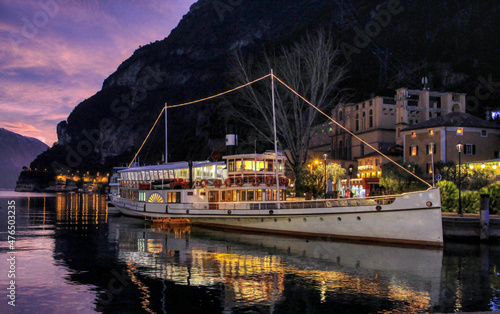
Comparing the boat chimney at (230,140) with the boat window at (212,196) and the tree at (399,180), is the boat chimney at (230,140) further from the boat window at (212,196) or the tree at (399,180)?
the tree at (399,180)

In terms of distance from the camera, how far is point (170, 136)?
160 m

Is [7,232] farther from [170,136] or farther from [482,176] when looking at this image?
[170,136]

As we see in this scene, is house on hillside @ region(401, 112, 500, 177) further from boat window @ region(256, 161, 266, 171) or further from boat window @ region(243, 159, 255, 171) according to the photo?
boat window @ region(243, 159, 255, 171)

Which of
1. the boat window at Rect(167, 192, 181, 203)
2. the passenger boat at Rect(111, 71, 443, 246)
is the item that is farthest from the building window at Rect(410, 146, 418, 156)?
the boat window at Rect(167, 192, 181, 203)

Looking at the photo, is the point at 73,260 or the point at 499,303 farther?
the point at 73,260

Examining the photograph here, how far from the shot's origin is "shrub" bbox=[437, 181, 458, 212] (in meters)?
33.4

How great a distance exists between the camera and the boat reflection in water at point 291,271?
14.3 metres

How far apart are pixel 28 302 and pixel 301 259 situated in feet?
40.3

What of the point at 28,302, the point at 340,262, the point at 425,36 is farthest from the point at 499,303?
the point at 425,36

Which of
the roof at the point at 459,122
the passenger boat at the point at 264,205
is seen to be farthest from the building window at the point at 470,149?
the passenger boat at the point at 264,205

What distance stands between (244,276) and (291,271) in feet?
7.28

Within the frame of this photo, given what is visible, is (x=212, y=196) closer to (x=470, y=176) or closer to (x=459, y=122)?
(x=470, y=176)
